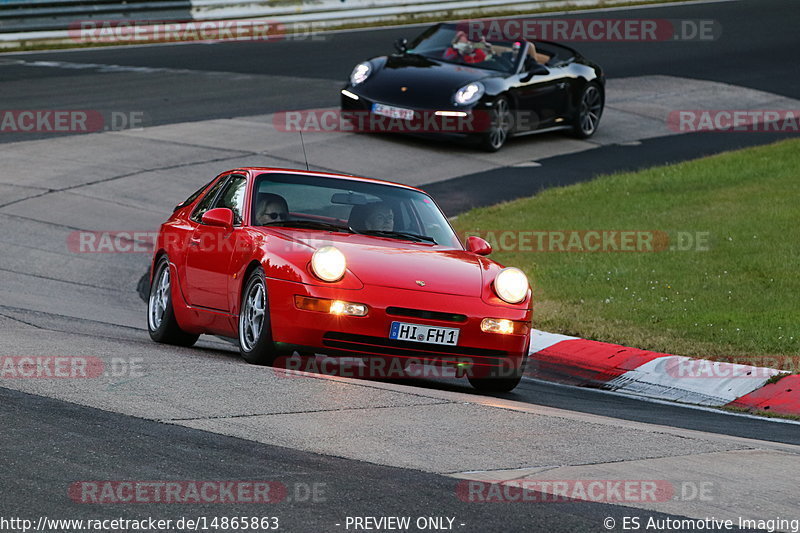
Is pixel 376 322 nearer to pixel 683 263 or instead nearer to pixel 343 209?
pixel 343 209

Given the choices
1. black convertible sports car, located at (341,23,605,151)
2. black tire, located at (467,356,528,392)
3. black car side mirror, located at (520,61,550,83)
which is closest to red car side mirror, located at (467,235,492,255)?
black tire, located at (467,356,528,392)

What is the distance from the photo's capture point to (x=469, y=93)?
62.4ft

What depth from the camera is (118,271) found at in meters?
13.4

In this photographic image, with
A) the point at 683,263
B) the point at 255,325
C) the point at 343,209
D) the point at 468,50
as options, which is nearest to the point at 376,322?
the point at 255,325

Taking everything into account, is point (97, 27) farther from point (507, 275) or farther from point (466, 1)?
point (507, 275)

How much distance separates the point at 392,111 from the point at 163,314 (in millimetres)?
9591

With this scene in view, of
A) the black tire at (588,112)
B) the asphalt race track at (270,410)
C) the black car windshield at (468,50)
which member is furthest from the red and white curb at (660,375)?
the black tire at (588,112)

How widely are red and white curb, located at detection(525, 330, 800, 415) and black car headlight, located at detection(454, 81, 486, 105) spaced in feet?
28.6

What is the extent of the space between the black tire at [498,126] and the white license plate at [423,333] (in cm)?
1142

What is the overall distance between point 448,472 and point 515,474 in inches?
11.3

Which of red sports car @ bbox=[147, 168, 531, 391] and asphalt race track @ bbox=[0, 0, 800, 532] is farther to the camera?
red sports car @ bbox=[147, 168, 531, 391]

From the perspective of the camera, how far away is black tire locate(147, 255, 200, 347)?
9828 millimetres

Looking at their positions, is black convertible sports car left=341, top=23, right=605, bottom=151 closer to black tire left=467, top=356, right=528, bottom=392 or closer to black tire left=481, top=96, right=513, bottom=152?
black tire left=481, top=96, right=513, bottom=152

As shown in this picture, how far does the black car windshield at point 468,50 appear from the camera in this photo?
19984 mm
